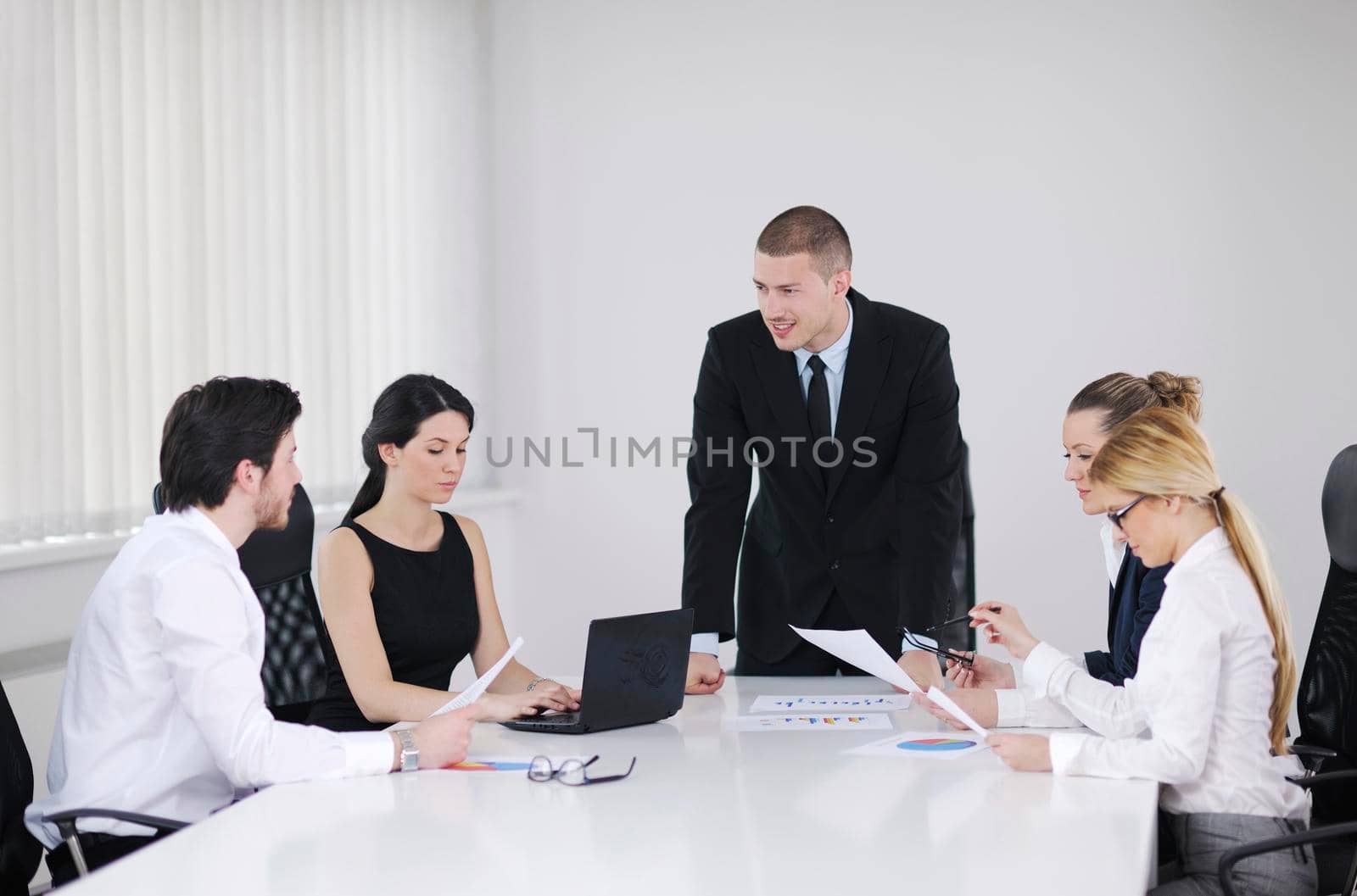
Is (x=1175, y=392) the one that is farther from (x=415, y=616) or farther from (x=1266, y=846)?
(x=415, y=616)

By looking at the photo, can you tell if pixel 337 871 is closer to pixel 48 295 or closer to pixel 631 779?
pixel 631 779

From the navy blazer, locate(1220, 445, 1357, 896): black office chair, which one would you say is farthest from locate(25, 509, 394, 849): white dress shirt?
locate(1220, 445, 1357, 896): black office chair

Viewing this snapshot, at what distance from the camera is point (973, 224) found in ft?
15.8

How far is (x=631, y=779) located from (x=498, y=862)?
42 centimetres

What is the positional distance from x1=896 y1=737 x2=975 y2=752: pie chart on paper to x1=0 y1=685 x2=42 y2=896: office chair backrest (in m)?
1.45

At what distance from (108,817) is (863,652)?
127cm

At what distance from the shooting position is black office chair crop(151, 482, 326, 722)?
2.87 m

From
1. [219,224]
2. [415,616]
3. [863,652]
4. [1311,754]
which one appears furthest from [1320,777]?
[219,224]

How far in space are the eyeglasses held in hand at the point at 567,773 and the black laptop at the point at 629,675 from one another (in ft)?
0.89

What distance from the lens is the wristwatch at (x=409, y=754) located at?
2.08 metres

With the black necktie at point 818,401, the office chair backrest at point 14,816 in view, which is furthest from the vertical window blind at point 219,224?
the black necktie at point 818,401

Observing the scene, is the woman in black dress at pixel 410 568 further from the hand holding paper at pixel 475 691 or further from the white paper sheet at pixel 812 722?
the white paper sheet at pixel 812 722

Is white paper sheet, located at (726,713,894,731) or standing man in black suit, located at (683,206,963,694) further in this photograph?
standing man in black suit, located at (683,206,963,694)

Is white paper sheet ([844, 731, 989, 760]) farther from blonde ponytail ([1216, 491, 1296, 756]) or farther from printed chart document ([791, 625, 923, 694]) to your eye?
blonde ponytail ([1216, 491, 1296, 756])
